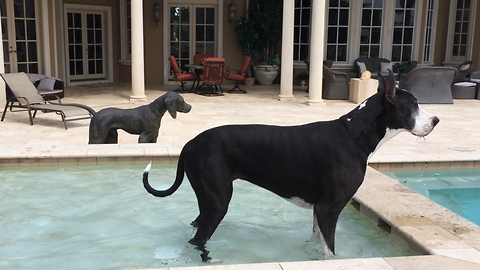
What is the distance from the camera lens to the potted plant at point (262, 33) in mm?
14266

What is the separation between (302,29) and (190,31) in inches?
125

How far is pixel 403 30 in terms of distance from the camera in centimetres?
1457

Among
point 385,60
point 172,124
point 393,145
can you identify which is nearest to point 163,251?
point 393,145

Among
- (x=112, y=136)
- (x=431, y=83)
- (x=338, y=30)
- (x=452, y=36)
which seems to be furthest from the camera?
(x=452, y=36)

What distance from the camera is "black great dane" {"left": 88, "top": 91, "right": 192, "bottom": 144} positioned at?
18.3 ft

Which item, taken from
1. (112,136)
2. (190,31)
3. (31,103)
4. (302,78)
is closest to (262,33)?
(302,78)

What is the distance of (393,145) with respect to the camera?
668 centimetres

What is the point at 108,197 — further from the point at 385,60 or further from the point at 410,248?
the point at 385,60

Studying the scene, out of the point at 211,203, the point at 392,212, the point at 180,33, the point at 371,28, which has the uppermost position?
the point at 371,28

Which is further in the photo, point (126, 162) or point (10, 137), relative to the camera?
point (10, 137)

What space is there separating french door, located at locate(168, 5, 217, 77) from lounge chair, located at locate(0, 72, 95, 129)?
262 inches

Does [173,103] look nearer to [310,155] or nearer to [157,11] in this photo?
[310,155]

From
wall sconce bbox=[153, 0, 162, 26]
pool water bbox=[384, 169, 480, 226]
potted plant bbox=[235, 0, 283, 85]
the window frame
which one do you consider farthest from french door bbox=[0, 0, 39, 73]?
the window frame

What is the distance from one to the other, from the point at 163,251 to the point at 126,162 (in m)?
1.90
